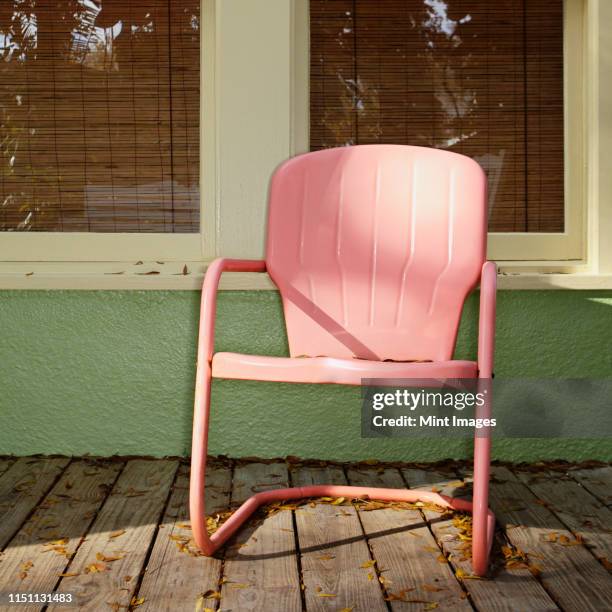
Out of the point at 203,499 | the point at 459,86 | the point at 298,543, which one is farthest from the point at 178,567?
the point at 459,86

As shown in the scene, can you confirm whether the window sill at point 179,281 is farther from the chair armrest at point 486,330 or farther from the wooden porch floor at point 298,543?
the chair armrest at point 486,330

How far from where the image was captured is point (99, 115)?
2.32 m

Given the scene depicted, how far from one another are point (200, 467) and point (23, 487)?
70 centimetres

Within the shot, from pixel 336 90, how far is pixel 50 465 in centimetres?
135

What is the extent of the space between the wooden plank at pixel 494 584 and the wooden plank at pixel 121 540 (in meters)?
0.59

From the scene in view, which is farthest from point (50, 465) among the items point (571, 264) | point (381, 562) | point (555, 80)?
point (555, 80)

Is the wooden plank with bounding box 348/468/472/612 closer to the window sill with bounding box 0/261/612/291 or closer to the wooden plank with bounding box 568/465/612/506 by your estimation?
the wooden plank with bounding box 568/465/612/506

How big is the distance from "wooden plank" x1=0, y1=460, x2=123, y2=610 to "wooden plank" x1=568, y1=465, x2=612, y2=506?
1.19 m

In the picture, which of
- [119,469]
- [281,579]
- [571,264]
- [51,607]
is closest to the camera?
[51,607]

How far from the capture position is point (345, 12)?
7.59 ft

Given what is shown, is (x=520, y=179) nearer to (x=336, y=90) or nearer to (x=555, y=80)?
(x=555, y=80)

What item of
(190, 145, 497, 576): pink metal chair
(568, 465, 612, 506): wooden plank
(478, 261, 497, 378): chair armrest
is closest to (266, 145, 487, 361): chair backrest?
(190, 145, 497, 576): pink metal chair

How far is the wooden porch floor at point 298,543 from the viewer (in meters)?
1.32

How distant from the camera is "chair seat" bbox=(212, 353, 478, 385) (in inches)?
53.6
